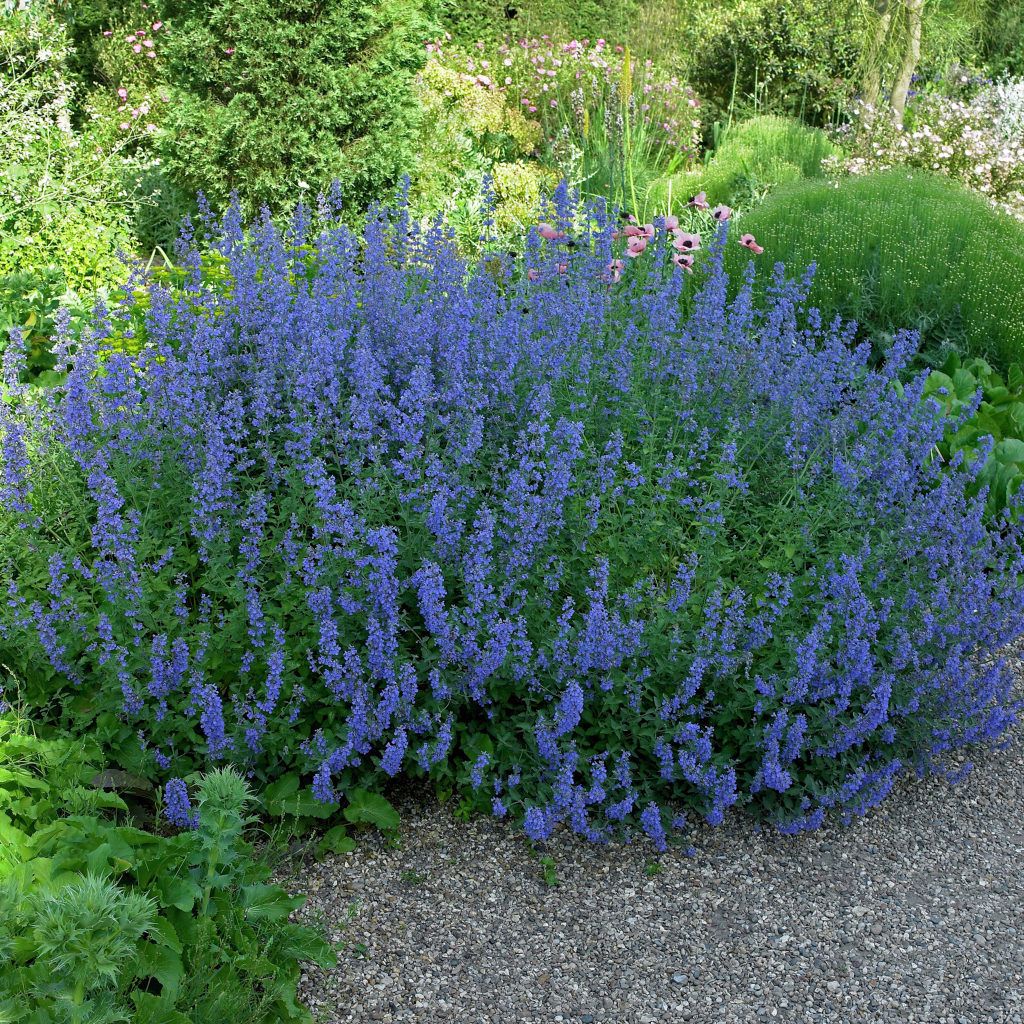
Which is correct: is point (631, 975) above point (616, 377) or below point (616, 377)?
below

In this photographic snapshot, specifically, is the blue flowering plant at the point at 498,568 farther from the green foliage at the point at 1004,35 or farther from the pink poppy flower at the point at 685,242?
the green foliage at the point at 1004,35

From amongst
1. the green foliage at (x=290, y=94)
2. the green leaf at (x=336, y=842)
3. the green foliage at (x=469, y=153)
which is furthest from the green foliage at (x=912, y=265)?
the green leaf at (x=336, y=842)

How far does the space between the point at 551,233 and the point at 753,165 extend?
18.8ft

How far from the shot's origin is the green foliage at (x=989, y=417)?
4.55 m

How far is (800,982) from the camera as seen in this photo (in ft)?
8.73

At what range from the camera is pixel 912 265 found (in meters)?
5.97

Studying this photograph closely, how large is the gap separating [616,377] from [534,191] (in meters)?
5.26

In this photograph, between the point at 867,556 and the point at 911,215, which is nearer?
the point at 867,556

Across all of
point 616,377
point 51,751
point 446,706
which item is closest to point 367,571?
point 446,706

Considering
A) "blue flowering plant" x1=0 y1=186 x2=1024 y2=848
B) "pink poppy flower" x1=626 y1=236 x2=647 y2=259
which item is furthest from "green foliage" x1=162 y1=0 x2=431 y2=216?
"blue flowering plant" x1=0 y1=186 x2=1024 y2=848

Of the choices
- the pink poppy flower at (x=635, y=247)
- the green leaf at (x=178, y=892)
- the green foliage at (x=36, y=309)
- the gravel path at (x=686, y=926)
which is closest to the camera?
the green leaf at (x=178, y=892)

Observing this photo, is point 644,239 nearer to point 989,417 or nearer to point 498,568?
point 989,417

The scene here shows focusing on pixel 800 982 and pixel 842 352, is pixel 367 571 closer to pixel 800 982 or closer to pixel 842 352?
pixel 800 982

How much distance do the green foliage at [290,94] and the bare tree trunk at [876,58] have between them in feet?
15.2
